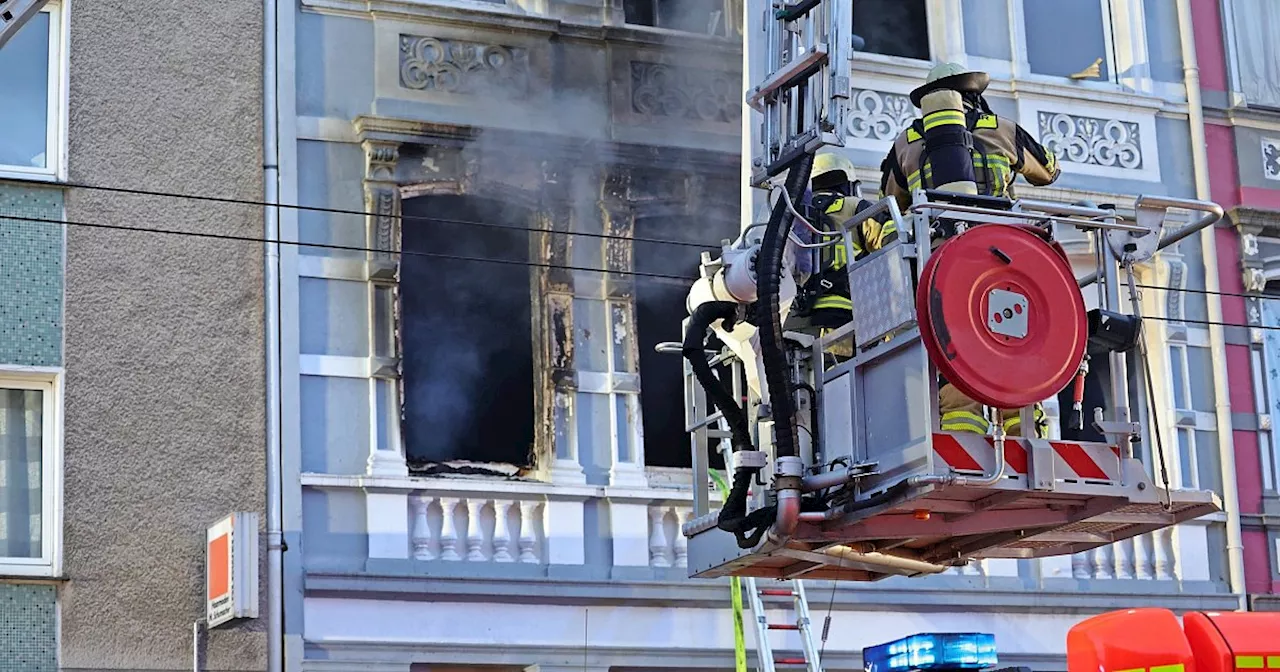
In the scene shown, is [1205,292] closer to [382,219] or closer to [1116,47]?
[1116,47]

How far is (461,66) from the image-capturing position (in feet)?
45.9

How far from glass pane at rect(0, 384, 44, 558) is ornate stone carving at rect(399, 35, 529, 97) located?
3097mm

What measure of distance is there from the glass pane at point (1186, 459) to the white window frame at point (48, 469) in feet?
24.7

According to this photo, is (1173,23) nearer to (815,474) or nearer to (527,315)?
(527,315)

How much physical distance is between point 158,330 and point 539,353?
8.09 feet

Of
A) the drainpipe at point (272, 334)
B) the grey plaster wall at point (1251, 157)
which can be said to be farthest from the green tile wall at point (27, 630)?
the grey plaster wall at point (1251, 157)

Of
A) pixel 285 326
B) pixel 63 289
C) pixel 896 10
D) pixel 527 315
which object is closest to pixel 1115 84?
pixel 896 10

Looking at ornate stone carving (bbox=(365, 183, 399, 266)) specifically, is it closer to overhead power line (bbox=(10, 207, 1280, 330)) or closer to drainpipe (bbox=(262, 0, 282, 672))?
overhead power line (bbox=(10, 207, 1280, 330))

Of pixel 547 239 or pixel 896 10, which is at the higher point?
pixel 896 10

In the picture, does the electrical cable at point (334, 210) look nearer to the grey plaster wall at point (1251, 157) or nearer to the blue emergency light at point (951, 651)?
the blue emergency light at point (951, 651)

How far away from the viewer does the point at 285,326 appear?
13.0 metres

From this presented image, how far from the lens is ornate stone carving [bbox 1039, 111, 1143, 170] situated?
15.6m

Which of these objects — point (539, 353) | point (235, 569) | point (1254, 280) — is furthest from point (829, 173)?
point (1254, 280)

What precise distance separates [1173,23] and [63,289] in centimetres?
838
